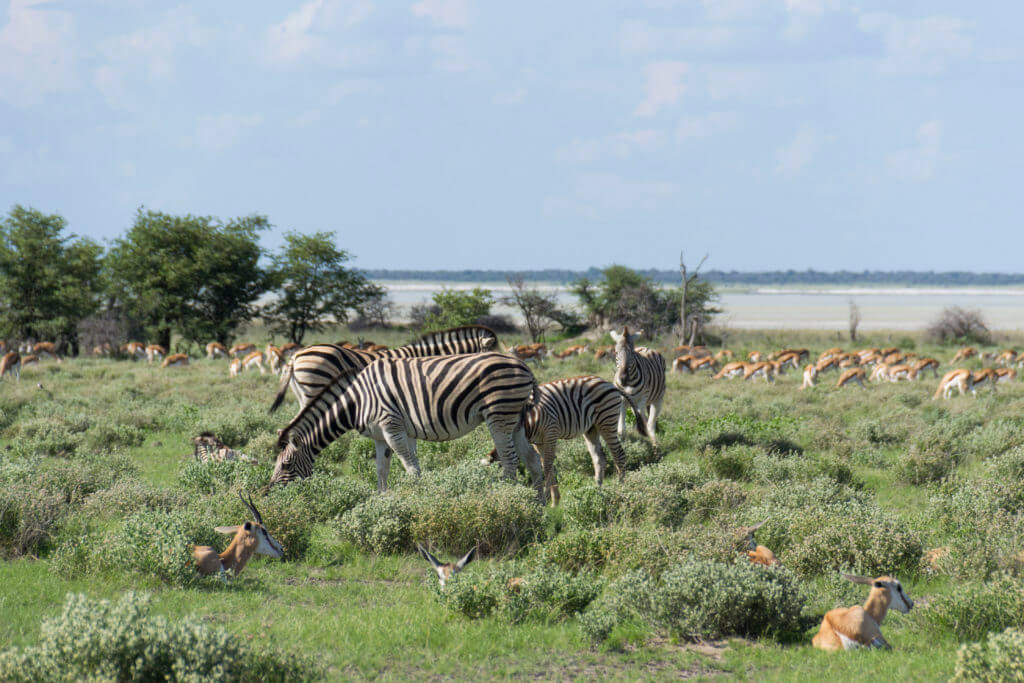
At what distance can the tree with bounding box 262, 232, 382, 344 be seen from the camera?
51250 millimetres

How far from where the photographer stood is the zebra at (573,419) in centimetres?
1161

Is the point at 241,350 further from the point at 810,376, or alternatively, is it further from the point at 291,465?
the point at 291,465

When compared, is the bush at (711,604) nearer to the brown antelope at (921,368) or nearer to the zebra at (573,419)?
the zebra at (573,419)

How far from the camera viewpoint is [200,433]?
55.4ft

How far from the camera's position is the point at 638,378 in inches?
649

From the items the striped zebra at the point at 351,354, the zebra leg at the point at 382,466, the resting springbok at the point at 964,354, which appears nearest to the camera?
the zebra leg at the point at 382,466

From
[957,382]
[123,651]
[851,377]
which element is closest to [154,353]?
[851,377]

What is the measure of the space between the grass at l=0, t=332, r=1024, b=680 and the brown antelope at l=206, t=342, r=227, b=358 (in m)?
22.6

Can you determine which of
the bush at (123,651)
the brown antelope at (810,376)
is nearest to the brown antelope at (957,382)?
the brown antelope at (810,376)

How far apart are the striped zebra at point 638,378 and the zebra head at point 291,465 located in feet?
19.8

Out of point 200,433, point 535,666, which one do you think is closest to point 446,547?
point 535,666

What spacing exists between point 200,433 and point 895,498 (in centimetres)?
1192

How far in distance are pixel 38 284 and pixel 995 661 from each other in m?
48.8

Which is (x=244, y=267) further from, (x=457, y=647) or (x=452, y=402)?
(x=457, y=647)
